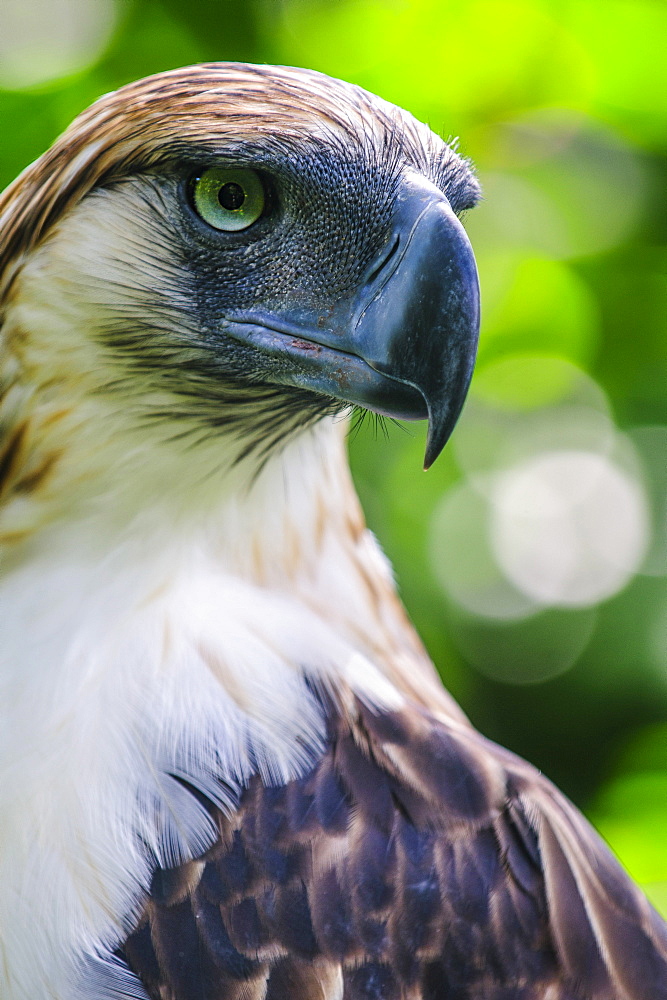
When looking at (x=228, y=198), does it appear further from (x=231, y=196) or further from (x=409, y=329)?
(x=409, y=329)

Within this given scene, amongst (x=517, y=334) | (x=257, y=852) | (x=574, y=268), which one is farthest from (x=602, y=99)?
(x=257, y=852)

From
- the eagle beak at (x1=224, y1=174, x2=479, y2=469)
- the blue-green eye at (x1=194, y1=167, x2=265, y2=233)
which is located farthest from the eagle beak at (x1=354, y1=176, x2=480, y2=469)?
the blue-green eye at (x1=194, y1=167, x2=265, y2=233)

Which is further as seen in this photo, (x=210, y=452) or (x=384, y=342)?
(x=210, y=452)

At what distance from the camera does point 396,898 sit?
52.4 inches

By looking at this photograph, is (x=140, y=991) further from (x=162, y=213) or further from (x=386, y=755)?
(x=162, y=213)

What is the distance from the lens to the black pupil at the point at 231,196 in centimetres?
141

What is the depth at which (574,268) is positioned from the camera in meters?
2.57

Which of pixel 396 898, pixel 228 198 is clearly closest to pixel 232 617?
pixel 396 898

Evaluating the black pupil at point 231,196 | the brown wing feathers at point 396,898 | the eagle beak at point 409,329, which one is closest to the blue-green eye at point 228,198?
the black pupil at point 231,196

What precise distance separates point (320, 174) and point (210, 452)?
18.0 inches

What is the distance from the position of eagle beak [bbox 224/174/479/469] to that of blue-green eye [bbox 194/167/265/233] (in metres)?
0.15

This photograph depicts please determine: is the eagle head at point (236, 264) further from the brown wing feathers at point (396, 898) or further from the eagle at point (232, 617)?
the brown wing feathers at point (396, 898)

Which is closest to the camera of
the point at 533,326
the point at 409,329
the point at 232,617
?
the point at 409,329

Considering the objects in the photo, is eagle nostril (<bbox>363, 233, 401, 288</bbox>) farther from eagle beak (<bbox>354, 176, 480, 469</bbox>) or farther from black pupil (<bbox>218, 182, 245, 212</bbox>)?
black pupil (<bbox>218, 182, 245, 212</bbox>)
